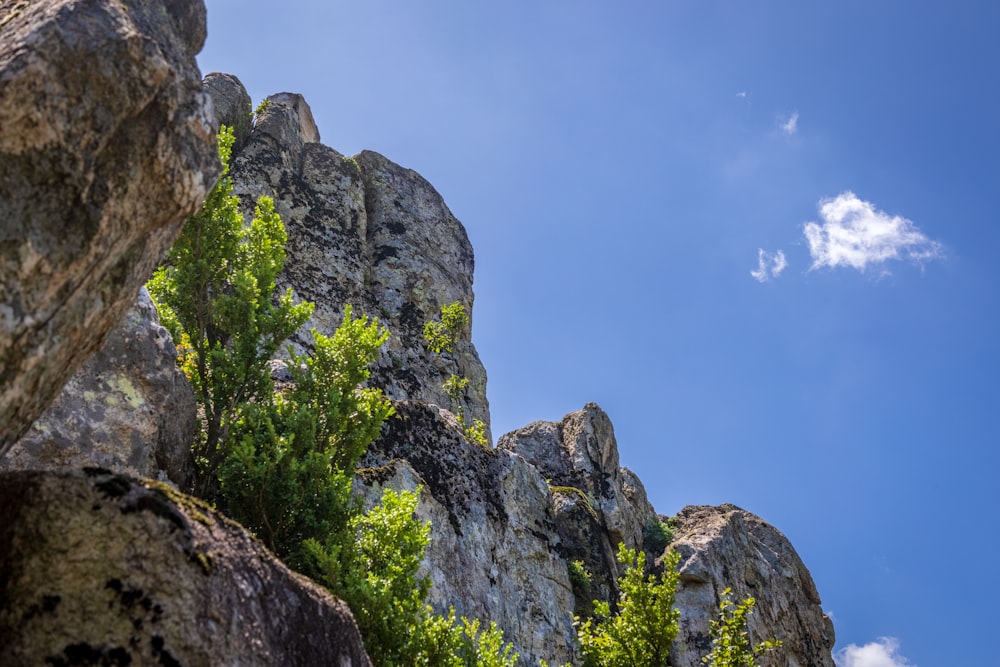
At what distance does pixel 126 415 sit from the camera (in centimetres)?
1383

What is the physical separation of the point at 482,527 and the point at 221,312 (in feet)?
41.3

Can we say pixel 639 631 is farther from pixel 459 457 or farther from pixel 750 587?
pixel 750 587

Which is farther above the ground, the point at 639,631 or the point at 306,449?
the point at 306,449

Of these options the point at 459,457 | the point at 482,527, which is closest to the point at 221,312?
the point at 459,457

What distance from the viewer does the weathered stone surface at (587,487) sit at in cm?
3278

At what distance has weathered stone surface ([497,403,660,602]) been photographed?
32.8m

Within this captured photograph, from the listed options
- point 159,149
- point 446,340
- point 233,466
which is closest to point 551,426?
point 446,340

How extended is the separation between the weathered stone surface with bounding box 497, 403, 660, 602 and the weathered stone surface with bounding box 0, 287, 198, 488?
19.5m

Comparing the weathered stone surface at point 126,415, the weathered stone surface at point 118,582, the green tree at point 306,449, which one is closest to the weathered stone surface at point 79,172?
the weathered stone surface at point 118,582

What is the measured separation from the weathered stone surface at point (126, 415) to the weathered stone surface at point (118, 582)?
16.9 ft

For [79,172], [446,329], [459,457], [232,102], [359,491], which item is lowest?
[79,172]

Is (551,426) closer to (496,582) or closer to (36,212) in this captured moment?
(496,582)

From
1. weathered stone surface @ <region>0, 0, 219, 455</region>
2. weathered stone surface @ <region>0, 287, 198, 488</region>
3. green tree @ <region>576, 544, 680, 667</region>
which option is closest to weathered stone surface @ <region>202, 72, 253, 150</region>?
weathered stone surface @ <region>0, 287, 198, 488</region>

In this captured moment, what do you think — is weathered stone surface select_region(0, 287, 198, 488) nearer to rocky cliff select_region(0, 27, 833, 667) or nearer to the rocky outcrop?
rocky cliff select_region(0, 27, 833, 667)
